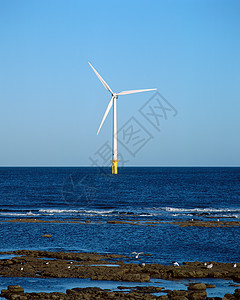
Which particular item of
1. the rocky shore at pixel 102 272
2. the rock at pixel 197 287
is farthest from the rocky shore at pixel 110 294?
the rock at pixel 197 287

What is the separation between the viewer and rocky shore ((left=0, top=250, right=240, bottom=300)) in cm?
2375

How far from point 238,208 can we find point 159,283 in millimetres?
54091

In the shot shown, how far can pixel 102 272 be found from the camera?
93.7 ft

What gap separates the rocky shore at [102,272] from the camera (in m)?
23.8

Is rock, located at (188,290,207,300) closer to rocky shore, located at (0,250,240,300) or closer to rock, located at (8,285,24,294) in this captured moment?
rocky shore, located at (0,250,240,300)

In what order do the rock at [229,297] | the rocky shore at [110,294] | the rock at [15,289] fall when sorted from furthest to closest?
the rock at [15,289], the rock at [229,297], the rocky shore at [110,294]

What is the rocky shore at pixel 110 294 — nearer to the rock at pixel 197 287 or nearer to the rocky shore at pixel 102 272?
the rocky shore at pixel 102 272

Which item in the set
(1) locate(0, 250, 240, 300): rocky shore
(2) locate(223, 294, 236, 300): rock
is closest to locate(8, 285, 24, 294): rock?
(1) locate(0, 250, 240, 300): rocky shore

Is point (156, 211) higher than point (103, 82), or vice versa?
point (103, 82)

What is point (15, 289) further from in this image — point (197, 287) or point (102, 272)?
point (197, 287)

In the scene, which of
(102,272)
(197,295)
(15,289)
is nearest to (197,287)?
(197,295)

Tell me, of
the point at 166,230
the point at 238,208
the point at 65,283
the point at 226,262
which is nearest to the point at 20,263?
the point at 65,283

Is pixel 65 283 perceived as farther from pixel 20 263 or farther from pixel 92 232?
pixel 92 232

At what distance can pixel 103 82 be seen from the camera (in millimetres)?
113875
